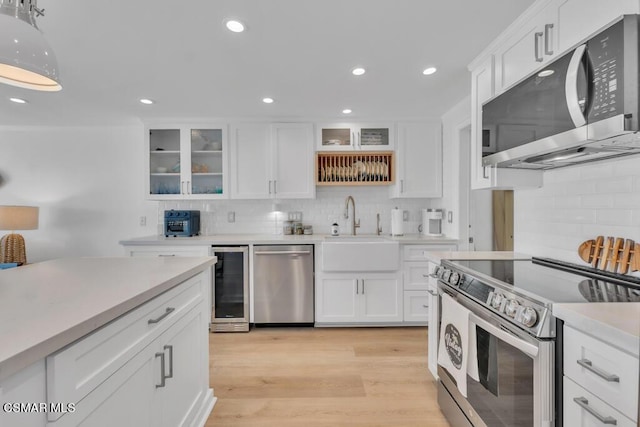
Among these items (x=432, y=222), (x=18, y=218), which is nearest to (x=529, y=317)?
(x=432, y=222)

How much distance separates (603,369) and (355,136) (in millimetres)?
2999

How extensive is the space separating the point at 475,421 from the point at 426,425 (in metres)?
0.43

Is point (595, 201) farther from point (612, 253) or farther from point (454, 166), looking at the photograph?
point (454, 166)

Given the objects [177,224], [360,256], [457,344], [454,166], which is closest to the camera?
[457,344]

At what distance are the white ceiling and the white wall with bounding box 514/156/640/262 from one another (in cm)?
96

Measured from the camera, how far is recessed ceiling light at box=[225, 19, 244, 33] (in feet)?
5.59

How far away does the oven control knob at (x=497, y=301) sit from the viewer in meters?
1.21

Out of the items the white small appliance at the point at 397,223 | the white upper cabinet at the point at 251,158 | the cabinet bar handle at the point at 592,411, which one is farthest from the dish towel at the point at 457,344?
the white upper cabinet at the point at 251,158

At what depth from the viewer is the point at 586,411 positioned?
0.88 meters

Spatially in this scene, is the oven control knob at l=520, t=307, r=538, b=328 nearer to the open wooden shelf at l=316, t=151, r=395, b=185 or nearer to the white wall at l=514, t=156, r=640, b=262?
the white wall at l=514, t=156, r=640, b=262

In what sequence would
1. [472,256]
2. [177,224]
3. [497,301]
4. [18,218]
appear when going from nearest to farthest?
[497,301]
[472,256]
[18,218]
[177,224]

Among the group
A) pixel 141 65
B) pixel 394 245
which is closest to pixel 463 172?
pixel 394 245

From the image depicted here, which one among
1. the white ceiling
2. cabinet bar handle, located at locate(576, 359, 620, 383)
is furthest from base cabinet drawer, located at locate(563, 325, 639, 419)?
the white ceiling

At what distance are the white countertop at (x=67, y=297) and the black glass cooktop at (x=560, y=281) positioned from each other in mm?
1432
